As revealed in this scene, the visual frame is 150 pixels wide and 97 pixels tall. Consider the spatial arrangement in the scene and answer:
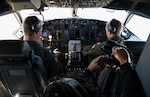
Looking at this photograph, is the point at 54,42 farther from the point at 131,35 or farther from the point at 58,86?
the point at 58,86

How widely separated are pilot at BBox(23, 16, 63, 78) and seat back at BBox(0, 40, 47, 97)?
0.27 m

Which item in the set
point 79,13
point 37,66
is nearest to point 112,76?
point 37,66

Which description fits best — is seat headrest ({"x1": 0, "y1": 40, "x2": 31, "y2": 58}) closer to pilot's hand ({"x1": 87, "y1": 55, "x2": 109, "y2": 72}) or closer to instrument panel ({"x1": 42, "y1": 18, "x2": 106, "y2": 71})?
pilot's hand ({"x1": 87, "y1": 55, "x2": 109, "y2": 72})

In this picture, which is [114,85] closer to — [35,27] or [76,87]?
[76,87]

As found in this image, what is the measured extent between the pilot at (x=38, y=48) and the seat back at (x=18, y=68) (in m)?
0.27

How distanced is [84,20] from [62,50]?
630 mm

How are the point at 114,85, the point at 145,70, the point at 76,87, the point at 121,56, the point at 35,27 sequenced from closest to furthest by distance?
the point at 76,87 < the point at 145,70 < the point at 121,56 < the point at 114,85 < the point at 35,27

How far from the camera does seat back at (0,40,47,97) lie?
7.42 ft

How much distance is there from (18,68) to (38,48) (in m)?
0.54

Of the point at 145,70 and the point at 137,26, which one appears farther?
the point at 137,26

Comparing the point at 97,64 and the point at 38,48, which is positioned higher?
the point at 97,64

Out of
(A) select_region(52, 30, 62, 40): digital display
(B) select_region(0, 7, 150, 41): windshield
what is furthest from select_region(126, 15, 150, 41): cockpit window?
(A) select_region(52, 30, 62, 40): digital display

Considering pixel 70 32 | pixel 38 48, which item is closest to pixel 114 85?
pixel 38 48

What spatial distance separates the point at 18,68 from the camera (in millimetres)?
2396
